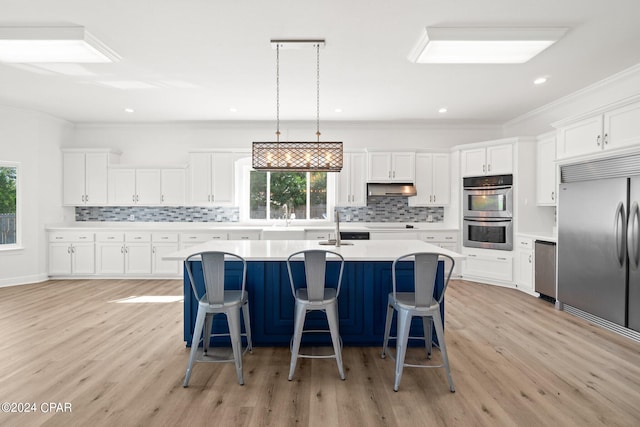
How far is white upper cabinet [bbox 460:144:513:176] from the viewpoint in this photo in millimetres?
5395

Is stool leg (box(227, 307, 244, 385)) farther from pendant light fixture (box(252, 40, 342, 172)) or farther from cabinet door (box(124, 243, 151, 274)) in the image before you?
cabinet door (box(124, 243, 151, 274))

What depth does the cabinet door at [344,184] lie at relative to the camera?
245 inches

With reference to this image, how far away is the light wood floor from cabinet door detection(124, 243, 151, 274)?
1.99m

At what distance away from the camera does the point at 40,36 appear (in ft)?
9.69

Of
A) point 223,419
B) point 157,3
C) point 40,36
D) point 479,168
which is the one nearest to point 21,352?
point 223,419

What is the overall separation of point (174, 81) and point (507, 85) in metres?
4.26

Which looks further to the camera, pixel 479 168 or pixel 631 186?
pixel 479 168

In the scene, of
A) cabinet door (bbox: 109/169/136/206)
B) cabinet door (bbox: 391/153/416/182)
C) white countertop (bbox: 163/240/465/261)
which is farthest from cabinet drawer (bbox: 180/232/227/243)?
cabinet door (bbox: 391/153/416/182)

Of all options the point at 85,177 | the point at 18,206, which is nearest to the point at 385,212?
the point at 85,177

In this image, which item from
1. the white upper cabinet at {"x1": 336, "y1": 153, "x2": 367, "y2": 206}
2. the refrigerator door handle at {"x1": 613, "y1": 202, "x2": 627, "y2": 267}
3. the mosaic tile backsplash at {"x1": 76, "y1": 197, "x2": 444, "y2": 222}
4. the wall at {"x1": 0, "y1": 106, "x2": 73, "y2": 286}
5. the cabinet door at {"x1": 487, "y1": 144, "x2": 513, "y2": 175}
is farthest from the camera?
the mosaic tile backsplash at {"x1": 76, "y1": 197, "x2": 444, "y2": 222}

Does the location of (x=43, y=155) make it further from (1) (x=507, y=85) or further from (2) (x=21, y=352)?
(1) (x=507, y=85)

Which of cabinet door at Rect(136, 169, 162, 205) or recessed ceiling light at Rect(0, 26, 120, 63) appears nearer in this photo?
recessed ceiling light at Rect(0, 26, 120, 63)

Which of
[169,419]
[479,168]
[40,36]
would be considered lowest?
[169,419]

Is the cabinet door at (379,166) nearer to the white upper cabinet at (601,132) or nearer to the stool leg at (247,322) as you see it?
the white upper cabinet at (601,132)
